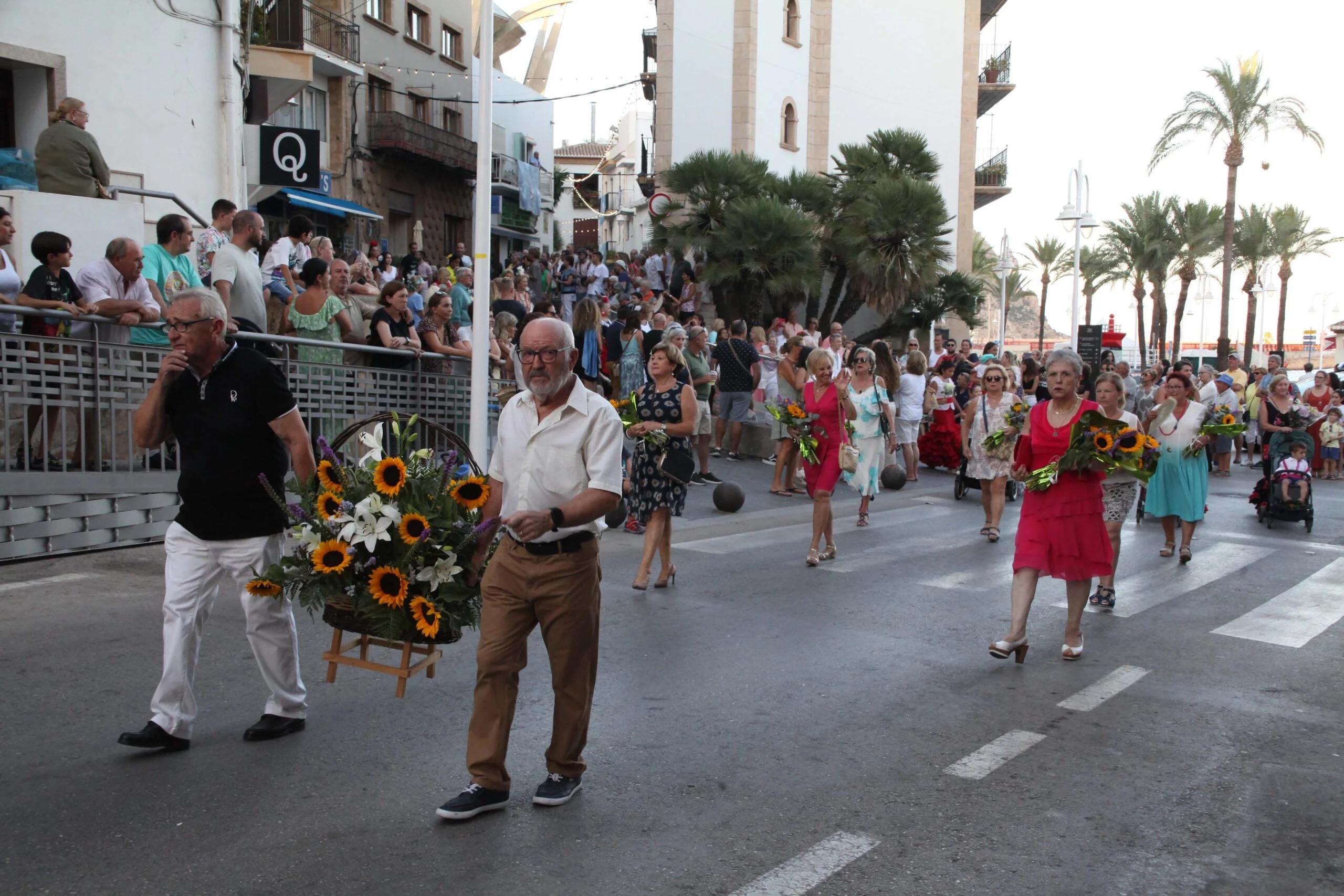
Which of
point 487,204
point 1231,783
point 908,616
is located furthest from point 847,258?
point 1231,783

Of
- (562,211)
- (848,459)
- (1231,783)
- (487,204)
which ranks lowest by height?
(1231,783)

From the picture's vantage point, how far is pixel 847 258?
32625 millimetres

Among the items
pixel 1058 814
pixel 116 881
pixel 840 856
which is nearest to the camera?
pixel 116 881

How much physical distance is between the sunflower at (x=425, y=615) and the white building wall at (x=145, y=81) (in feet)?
39.0

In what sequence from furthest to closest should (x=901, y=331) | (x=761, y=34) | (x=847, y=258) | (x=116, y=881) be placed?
(x=761, y=34) → (x=901, y=331) → (x=847, y=258) → (x=116, y=881)

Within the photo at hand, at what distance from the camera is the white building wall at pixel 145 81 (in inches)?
548

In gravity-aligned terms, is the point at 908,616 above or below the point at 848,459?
below

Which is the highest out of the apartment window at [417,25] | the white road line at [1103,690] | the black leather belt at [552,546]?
the apartment window at [417,25]

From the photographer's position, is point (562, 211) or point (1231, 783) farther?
point (562, 211)

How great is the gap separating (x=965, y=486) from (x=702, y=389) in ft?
12.7

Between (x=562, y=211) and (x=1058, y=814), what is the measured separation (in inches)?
2730

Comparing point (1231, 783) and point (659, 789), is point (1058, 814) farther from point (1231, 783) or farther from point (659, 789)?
point (659, 789)

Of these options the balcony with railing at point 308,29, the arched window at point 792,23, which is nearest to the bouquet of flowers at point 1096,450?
the balcony with railing at point 308,29

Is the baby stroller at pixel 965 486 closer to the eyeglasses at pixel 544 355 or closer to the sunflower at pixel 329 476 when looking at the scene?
the sunflower at pixel 329 476
